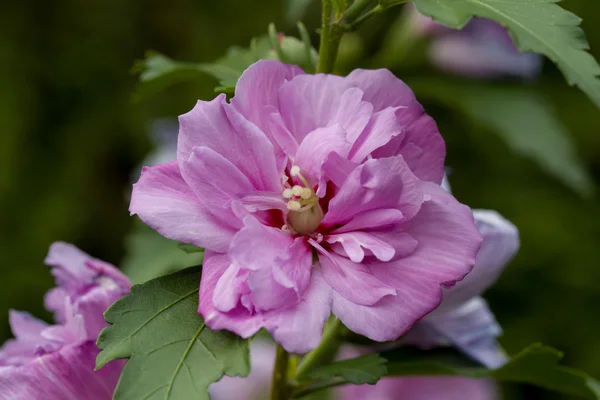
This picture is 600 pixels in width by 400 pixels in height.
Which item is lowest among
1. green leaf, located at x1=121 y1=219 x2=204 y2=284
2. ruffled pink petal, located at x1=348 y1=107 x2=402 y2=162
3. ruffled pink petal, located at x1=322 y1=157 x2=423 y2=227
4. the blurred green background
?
the blurred green background

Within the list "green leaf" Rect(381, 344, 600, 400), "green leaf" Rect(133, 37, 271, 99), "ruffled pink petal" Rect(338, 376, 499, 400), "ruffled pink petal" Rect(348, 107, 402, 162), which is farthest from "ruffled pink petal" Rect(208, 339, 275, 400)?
"ruffled pink petal" Rect(348, 107, 402, 162)

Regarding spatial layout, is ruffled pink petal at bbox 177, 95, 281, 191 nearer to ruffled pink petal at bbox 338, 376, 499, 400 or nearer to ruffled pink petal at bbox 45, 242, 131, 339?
ruffled pink petal at bbox 45, 242, 131, 339

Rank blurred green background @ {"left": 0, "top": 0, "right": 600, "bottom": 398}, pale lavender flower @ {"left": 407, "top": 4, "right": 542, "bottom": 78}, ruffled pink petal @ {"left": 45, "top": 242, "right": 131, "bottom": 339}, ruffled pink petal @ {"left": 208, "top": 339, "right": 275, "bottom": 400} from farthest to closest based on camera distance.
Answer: blurred green background @ {"left": 0, "top": 0, "right": 600, "bottom": 398} < pale lavender flower @ {"left": 407, "top": 4, "right": 542, "bottom": 78} < ruffled pink petal @ {"left": 208, "top": 339, "right": 275, "bottom": 400} < ruffled pink petal @ {"left": 45, "top": 242, "right": 131, "bottom": 339}

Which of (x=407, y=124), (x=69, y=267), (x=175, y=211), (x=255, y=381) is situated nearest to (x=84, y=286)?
(x=69, y=267)

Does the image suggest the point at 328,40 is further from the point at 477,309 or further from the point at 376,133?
the point at 477,309

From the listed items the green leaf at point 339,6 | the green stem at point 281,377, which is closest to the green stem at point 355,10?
the green leaf at point 339,6

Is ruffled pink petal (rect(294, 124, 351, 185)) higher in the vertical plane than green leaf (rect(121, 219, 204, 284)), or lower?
higher
